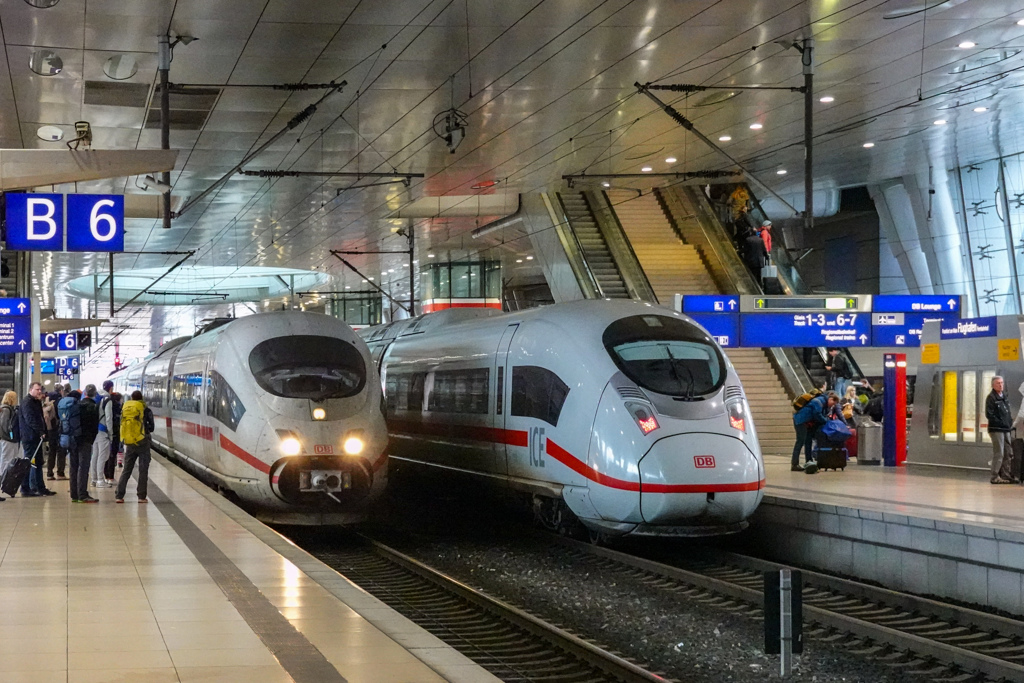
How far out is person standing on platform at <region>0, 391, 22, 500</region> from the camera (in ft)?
52.1

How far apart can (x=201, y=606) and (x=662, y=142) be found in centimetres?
1700

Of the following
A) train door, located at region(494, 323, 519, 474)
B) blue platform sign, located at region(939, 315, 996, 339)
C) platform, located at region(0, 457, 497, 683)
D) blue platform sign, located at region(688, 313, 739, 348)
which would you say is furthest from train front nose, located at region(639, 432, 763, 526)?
blue platform sign, located at region(688, 313, 739, 348)

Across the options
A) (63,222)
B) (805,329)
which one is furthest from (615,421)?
(805,329)

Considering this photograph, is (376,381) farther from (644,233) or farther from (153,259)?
(153,259)

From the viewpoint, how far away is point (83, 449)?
53.0 feet

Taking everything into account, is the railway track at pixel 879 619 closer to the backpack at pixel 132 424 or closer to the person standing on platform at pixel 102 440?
the backpack at pixel 132 424

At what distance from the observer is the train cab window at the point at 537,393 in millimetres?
13789

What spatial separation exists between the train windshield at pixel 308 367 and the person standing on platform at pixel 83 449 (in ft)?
8.46

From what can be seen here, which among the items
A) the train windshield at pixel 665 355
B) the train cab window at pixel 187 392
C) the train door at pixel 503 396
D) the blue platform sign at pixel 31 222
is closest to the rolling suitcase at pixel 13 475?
the train cab window at pixel 187 392

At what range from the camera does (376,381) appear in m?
15.9

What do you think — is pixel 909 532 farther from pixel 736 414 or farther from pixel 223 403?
pixel 223 403

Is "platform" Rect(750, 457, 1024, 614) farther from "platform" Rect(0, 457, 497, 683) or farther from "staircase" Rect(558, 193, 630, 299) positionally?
"staircase" Rect(558, 193, 630, 299)

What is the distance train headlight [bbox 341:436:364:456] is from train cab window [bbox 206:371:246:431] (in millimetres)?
1485

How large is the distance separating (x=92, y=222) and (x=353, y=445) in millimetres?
4140
